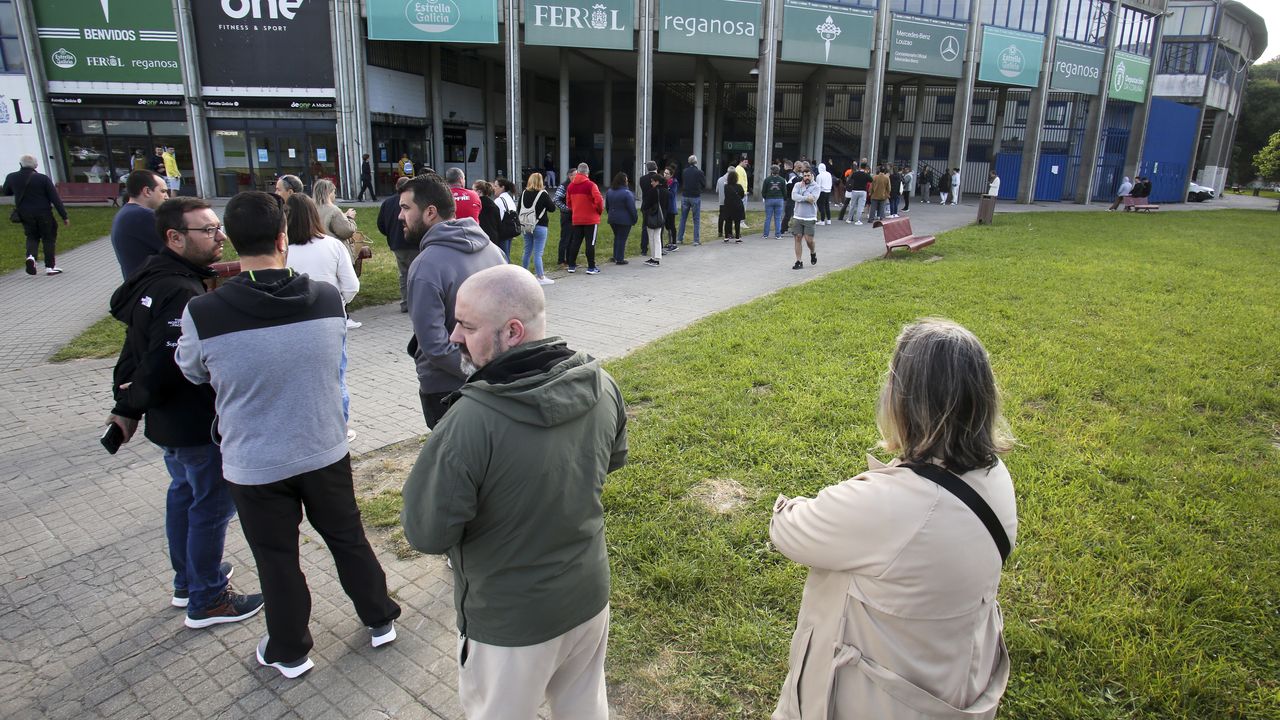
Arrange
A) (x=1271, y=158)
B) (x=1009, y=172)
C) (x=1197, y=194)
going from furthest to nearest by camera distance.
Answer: (x=1271, y=158)
(x=1197, y=194)
(x=1009, y=172)

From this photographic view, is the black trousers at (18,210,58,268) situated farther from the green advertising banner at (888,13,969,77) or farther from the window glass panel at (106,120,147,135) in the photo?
the green advertising banner at (888,13,969,77)

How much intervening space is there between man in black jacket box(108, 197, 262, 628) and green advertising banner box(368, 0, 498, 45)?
73.8 feet

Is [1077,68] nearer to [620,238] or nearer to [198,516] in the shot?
[620,238]

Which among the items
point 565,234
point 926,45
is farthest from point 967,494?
point 926,45

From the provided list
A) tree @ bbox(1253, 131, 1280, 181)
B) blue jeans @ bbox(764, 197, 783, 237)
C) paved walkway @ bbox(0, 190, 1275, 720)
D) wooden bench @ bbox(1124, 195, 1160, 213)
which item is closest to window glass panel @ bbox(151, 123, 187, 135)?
blue jeans @ bbox(764, 197, 783, 237)

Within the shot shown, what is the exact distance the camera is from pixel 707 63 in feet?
104

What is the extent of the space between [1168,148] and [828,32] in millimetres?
22318

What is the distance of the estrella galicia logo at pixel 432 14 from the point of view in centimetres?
2291

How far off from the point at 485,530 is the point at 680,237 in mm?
14348

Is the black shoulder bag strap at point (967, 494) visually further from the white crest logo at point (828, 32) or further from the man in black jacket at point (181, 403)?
the white crest logo at point (828, 32)

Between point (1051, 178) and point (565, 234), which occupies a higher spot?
point (1051, 178)

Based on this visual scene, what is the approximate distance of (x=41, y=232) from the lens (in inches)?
477

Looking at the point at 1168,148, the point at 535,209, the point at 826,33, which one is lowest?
the point at 535,209

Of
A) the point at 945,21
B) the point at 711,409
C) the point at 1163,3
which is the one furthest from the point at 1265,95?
the point at 711,409
